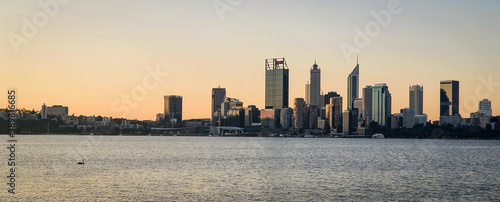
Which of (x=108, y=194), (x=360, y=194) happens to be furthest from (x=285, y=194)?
(x=108, y=194)

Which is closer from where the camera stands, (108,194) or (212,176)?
(108,194)

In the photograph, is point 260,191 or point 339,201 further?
point 260,191

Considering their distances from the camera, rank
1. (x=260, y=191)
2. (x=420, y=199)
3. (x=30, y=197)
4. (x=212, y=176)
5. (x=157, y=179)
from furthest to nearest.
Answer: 1. (x=212, y=176)
2. (x=157, y=179)
3. (x=260, y=191)
4. (x=420, y=199)
5. (x=30, y=197)

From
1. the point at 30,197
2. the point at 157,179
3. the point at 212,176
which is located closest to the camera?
the point at 30,197

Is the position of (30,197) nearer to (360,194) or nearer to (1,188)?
(1,188)

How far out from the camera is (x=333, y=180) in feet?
268

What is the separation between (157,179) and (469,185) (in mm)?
45690

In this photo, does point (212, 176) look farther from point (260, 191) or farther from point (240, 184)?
point (260, 191)

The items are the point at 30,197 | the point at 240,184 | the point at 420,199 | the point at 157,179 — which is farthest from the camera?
the point at 157,179

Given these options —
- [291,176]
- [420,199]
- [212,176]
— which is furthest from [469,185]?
[212,176]

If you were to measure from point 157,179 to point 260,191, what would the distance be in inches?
773

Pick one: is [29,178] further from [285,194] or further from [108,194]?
[285,194]

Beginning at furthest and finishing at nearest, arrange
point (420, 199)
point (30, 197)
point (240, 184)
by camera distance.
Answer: point (240, 184)
point (420, 199)
point (30, 197)

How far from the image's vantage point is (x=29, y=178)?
77625 millimetres
